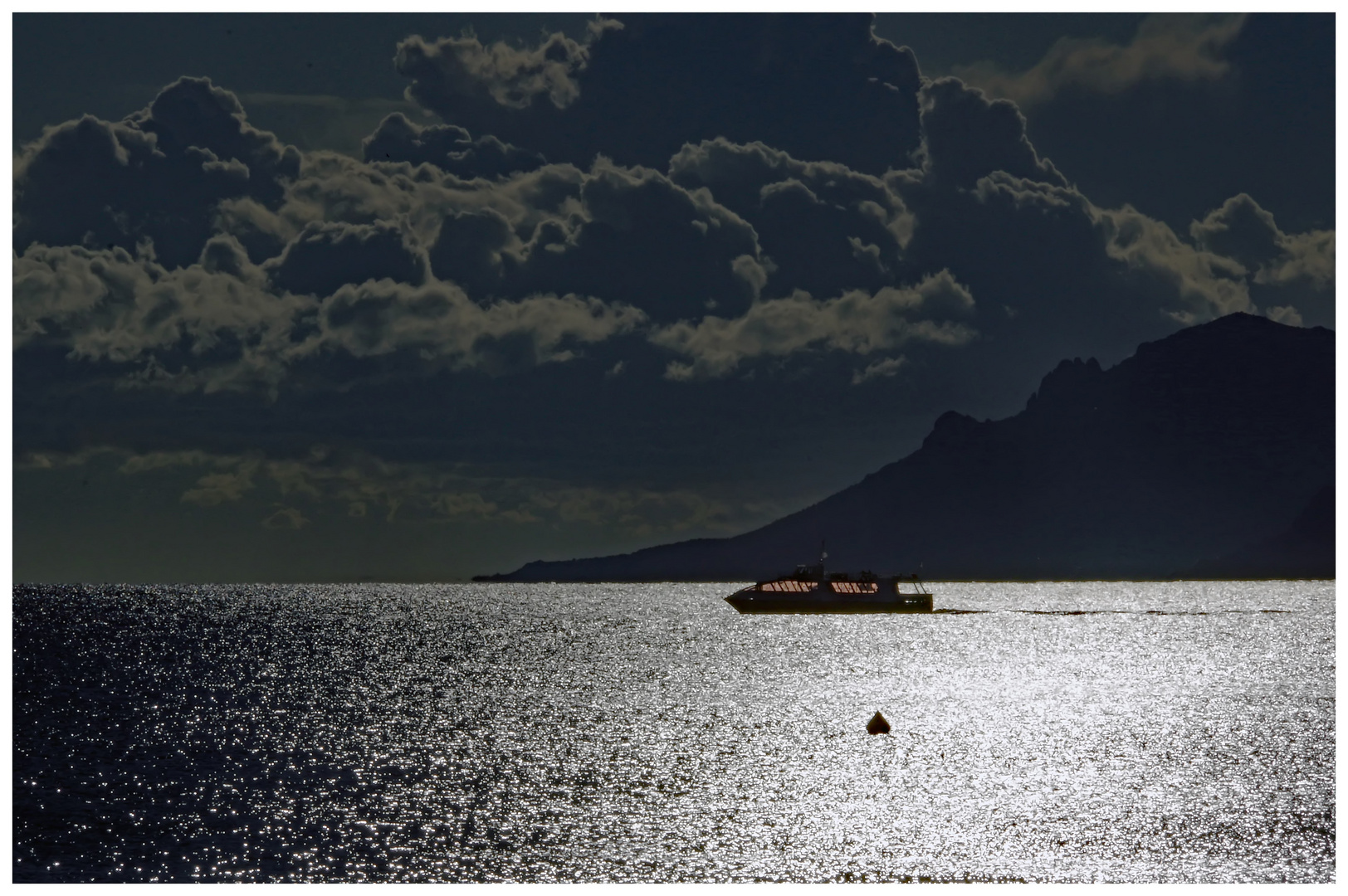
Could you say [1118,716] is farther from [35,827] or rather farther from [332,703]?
[35,827]

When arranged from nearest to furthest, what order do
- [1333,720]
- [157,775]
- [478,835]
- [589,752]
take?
[478,835]
[157,775]
[589,752]
[1333,720]

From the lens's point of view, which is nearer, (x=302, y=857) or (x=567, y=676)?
(x=302, y=857)

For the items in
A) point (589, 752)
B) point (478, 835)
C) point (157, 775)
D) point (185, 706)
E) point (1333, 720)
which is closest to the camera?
point (478, 835)

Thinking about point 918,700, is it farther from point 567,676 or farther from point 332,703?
point 332,703

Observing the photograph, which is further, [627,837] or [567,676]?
[567,676]

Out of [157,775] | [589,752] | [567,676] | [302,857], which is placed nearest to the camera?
[302,857]

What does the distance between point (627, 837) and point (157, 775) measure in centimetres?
3591

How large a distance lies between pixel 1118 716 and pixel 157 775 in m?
79.9

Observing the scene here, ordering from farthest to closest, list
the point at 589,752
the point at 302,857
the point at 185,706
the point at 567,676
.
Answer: the point at 567,676 → the point at 185,706 → the point at 589,752 → the point at 302,857

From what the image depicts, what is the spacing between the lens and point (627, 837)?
234 feet

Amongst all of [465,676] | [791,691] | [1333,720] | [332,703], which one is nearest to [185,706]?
[332,703]

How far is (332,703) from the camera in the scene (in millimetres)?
131125

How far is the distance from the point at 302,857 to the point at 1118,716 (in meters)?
78.7

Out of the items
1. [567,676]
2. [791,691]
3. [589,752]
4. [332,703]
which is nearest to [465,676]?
[567,676]
